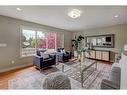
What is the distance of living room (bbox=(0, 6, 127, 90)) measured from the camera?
3064mm

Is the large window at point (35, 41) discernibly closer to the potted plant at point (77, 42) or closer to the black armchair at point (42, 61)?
the black armchair at point (42, 61)

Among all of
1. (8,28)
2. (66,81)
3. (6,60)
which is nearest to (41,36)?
(8,28)

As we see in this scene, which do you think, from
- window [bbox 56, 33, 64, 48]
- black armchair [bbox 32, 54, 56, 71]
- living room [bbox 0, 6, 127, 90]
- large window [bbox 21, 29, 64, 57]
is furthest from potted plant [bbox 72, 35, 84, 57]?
black armchair [bbox 32, 54, 56, 71]

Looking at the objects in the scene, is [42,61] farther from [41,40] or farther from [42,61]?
[41,40]

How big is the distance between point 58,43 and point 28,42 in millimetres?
2569

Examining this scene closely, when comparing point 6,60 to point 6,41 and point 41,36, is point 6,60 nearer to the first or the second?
point 6,41

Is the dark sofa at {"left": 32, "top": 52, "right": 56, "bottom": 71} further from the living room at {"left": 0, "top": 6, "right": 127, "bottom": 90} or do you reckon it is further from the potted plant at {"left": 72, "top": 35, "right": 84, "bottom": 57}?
the potted plant at {"left": 72, "top": 35, "right": 84, "bottom": 57}

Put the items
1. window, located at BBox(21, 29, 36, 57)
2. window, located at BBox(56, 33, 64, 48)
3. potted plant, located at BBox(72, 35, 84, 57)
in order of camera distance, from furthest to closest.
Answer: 1. potted plant, located at BBox(72, 35, 84, 57)
2. window, located at BBox(56, 33, 64, 48)
3. window, located at BBox(21, 29, 36, 57)

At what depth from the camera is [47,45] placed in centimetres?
617

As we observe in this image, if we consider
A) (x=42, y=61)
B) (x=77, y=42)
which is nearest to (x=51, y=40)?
(x=77, y=42)

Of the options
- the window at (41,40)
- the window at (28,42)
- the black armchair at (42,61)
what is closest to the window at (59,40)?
the window at (41,40)

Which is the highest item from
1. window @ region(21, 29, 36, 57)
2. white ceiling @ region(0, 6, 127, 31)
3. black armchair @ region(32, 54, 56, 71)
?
white ceiling @ region(0, 6, 127, 31)

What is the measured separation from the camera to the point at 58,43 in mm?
7207
